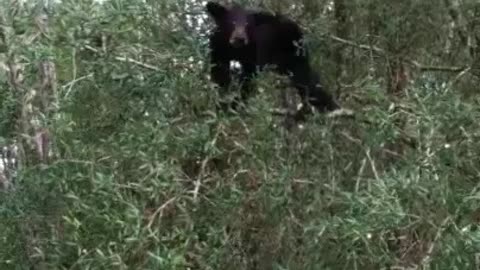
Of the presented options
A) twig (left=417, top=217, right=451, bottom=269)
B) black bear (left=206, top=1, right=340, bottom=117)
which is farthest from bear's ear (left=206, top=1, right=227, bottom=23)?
twig (left=417, top=217, right=451, bottom=269)

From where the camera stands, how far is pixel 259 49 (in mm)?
3791

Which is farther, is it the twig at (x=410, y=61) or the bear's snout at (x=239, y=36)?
the bear's snout at (x=239, y=36)

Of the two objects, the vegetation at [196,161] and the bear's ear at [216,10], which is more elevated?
the bear's ear at [216,10]

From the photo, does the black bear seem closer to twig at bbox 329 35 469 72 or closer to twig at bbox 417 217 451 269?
twig at bbox 329 35 469 72

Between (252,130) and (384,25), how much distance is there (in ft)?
3.00

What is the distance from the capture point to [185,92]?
289cm

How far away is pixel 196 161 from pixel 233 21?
1.07 meters

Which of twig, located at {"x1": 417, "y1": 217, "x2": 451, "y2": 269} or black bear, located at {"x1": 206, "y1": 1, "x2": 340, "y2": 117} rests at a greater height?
black bear, located at {"x1": 206, "y1": 1, "x2": 340, "y2": 117}

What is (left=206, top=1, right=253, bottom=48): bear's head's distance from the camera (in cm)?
344

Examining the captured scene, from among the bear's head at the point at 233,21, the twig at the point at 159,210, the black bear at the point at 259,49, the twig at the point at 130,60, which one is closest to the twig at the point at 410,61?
the black bear at the point at 259,49

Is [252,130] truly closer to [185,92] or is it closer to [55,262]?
[185,92]

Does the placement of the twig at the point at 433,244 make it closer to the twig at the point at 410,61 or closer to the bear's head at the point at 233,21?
the twig at the point at 410,61

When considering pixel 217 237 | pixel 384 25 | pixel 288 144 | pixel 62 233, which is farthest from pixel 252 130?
pixel 384 25

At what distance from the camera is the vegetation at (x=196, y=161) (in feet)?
8.07
